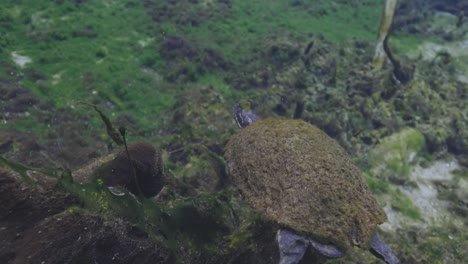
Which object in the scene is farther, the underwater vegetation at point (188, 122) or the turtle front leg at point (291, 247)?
the turtle front leg at point (291, 247)

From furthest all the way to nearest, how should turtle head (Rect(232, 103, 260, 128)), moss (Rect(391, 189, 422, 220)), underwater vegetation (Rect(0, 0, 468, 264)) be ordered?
moss (Rect(391, 189, 422, 220)) < turtle head (Rect(232, 103, 260, 128)) < underwater vegetation (Rect(0, 0, 468, 264))

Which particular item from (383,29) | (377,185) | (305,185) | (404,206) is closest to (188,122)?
(377,185)

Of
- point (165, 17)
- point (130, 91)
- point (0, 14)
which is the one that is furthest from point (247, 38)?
point (0, 14)

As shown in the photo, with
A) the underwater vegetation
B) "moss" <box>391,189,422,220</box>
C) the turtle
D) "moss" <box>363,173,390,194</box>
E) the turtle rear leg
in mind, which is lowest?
"moss" <box>391,189,422,220</box>

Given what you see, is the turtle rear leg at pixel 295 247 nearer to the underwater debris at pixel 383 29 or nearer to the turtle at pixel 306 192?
the turtle at pixel 306 192

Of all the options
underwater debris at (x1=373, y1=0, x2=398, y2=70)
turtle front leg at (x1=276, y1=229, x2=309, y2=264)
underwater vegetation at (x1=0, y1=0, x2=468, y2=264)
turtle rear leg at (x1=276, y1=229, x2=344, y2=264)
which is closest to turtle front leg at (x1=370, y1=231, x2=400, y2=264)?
turtle rear leg at (x1=276, y1=229, x2=344, y2=264)

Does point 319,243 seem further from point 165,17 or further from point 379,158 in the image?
point 165,17

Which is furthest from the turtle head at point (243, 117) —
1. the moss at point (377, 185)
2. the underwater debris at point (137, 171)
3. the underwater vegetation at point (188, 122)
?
the moss at point (377, 185)

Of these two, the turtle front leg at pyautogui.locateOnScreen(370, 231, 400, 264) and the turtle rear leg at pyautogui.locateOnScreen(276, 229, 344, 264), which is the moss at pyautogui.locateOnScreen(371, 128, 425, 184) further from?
the turtle rear leg at pyautogui.locateOnScreen(276, 229, 344, 264)
